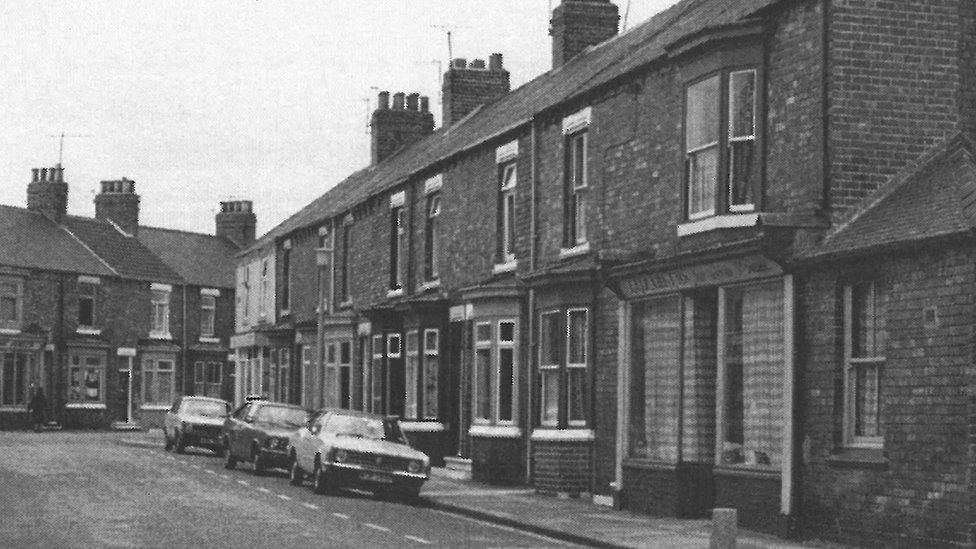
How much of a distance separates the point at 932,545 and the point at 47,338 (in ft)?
172

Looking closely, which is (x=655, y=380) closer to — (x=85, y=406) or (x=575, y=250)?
(x=575, y=250)

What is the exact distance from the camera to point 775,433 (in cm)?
1991

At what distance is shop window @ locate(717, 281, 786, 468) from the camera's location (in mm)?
19891

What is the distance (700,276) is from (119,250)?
52.8m

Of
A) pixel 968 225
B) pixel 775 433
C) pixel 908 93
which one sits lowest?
pixel 775 433

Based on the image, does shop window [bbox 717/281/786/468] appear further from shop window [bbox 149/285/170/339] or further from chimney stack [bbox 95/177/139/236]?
chimney stack [bbox 95/177/139/236]

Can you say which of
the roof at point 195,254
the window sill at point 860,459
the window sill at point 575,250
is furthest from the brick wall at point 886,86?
the roof at point 195,254

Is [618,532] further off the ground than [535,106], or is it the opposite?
[535,106]

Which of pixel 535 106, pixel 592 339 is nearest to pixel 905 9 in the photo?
pixel 592 339

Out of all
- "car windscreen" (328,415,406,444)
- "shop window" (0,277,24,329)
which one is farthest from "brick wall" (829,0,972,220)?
"shop window" (0,277,24,329)

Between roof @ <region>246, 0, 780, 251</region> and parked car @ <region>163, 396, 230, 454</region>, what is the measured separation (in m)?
6.31

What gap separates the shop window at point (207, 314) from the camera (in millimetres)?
75125

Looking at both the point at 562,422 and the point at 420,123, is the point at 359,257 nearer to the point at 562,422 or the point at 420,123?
the point at 420,123

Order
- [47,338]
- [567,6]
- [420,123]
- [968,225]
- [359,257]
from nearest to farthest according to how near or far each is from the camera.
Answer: [968,225] → [567,6] → [359,257] → [420,123] → [47,338]
